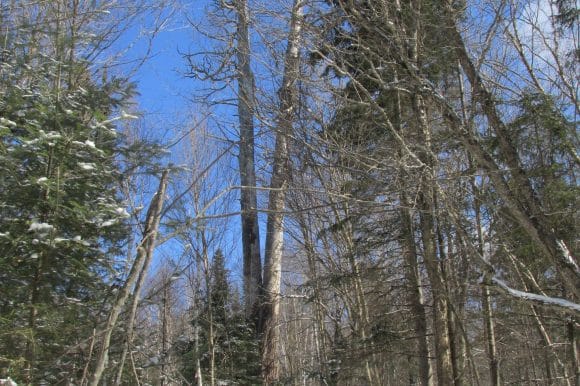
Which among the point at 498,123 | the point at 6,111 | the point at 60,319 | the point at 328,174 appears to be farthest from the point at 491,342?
the point at 6,111

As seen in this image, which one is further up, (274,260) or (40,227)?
(274,260)

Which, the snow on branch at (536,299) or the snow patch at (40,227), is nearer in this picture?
the snow on branch at (536,299)

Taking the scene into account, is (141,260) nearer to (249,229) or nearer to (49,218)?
(49,218)

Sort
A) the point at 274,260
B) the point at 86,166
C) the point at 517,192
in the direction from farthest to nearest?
1. the point at 274,260
2. the point at 86,166
3. the point at 517,192

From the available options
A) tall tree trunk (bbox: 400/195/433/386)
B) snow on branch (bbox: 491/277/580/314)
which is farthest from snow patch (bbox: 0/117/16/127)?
tall tree trunk (bbox: 400/195/433/386)

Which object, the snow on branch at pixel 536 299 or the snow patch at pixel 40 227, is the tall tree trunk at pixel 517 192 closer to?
the snow on branch at pixel 536 299

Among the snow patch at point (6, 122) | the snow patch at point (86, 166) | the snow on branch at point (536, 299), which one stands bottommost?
the snow on branch at point (536, 299)

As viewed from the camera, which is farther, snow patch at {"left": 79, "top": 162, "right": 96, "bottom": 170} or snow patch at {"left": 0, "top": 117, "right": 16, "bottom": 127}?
snow patch at {"left": 79, "top": 162, "right": 96, "bottom": 170}

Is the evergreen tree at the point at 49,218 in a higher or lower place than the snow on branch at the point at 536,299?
higher

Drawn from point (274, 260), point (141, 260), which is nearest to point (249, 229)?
point (274, 260)

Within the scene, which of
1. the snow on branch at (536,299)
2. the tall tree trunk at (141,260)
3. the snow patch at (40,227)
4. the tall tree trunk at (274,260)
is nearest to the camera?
the tall tree trunk at (141,260)

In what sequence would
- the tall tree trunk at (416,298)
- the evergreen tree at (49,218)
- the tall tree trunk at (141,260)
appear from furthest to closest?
the tall tree trunk at (416,298) → the evergreen tree at (49,218) → the tall tree trunk at (141,260)

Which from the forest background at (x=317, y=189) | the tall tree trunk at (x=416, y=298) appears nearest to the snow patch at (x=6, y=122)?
the forest background at (x=317, y=189)

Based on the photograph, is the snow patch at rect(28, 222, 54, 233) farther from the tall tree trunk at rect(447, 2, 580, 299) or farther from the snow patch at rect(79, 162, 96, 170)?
the tall tree trunk at rect(447, 2, 580, 299)
